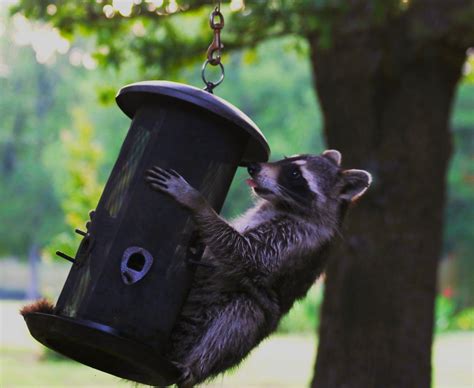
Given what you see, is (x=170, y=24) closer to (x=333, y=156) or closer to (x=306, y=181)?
(x=333, y=156)

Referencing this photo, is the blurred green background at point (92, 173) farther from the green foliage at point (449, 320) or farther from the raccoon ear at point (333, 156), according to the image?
the raccoon ear at point (333, 156)

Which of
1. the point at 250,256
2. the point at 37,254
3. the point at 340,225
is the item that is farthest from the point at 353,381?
the point at 37,254

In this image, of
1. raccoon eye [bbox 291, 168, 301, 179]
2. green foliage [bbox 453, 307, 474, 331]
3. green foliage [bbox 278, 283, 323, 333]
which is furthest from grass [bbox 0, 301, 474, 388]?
raccoon eye [bbox 291, 168, 301, 179]

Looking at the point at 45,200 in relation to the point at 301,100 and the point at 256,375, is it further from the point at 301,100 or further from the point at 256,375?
the point at 256,375

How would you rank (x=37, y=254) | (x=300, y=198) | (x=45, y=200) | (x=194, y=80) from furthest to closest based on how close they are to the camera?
1. (x=37, y=254)
2. (x=45, y=200)
3. (x=194, y=80)
4. (x=300, y=198)

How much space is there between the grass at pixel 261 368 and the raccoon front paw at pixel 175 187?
8279 millimetres

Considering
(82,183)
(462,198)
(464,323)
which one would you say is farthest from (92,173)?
(462,198)

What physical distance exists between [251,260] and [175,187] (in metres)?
0.55

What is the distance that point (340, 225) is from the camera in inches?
203

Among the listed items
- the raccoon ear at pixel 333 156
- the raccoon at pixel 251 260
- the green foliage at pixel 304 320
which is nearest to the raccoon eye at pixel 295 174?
the raccoon at pixel 251 260

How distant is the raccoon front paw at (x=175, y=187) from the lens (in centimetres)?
434

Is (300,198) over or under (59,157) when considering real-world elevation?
under

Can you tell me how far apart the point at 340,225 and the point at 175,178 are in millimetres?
1219

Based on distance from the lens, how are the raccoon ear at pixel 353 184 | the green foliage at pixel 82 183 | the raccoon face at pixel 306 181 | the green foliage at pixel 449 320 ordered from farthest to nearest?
the green foliage at pixel 449 320 → the green foliage at pixel 82 183 → the raccoon ear at pixel 353 184 → the raccoon face at pixel 306 181
